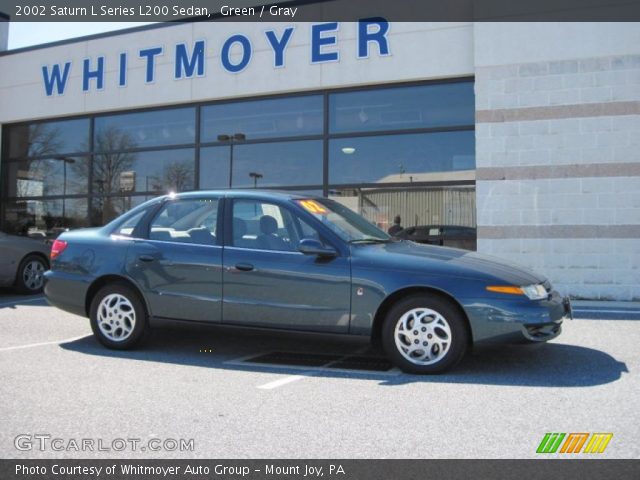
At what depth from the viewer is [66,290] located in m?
5.78

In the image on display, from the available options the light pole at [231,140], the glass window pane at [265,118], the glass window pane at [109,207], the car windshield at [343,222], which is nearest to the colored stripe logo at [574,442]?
the car windshield at [343,222]

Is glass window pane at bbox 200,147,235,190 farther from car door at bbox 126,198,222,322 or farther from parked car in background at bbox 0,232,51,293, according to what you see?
car door at bbox 126,198,222,322

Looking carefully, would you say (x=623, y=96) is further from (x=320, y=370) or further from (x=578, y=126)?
(x=320, y=370)

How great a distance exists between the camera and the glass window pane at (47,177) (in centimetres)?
1384

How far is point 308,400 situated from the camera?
13.0ft

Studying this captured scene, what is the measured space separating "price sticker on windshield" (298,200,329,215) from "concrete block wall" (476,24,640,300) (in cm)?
531

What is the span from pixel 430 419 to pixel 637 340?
3.45 metres

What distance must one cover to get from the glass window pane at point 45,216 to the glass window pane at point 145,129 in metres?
1.56

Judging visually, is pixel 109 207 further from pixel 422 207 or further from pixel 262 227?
pixel 262 227

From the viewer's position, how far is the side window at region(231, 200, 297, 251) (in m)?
5.13

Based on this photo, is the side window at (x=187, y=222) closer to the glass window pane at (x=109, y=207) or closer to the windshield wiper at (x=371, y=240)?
the windshield wiper at (x=371, y=240)

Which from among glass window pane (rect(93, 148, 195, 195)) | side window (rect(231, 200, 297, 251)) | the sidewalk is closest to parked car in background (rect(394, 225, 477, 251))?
the sidewalk

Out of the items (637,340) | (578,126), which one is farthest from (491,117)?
(637,340)

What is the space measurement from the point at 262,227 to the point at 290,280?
Answer: 0.61 m
